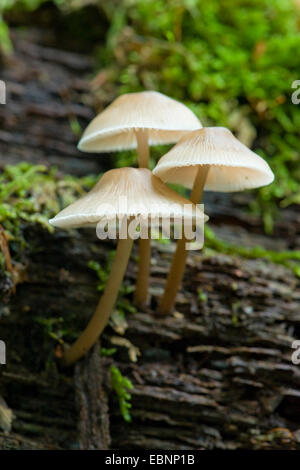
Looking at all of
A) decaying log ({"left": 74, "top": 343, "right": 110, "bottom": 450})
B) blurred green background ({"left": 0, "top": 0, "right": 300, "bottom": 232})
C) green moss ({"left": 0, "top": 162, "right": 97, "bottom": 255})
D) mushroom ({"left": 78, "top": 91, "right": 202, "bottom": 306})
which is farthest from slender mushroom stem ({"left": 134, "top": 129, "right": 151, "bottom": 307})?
blurred green background ({"left": 0, "top": 0, "right": 300, "bottom": 232})

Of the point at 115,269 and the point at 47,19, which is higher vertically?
the point at 47,19

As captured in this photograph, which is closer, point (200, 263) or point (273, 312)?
point (273, 312)

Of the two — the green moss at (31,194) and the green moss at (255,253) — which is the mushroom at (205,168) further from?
the green moss at (31,194)

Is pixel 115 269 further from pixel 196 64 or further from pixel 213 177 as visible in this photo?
pixel 196 64

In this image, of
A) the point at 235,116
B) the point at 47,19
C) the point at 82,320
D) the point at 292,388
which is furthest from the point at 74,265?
the point at 47,19

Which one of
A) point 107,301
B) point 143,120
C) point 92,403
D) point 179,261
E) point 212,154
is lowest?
point 92,403

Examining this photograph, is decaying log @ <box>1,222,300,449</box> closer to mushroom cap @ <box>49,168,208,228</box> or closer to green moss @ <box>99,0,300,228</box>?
mushroom cap @ <box>49,168,208,228</box>

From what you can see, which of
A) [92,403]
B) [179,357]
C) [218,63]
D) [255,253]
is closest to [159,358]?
[179,357]

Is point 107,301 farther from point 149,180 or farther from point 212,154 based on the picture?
point 212,154
